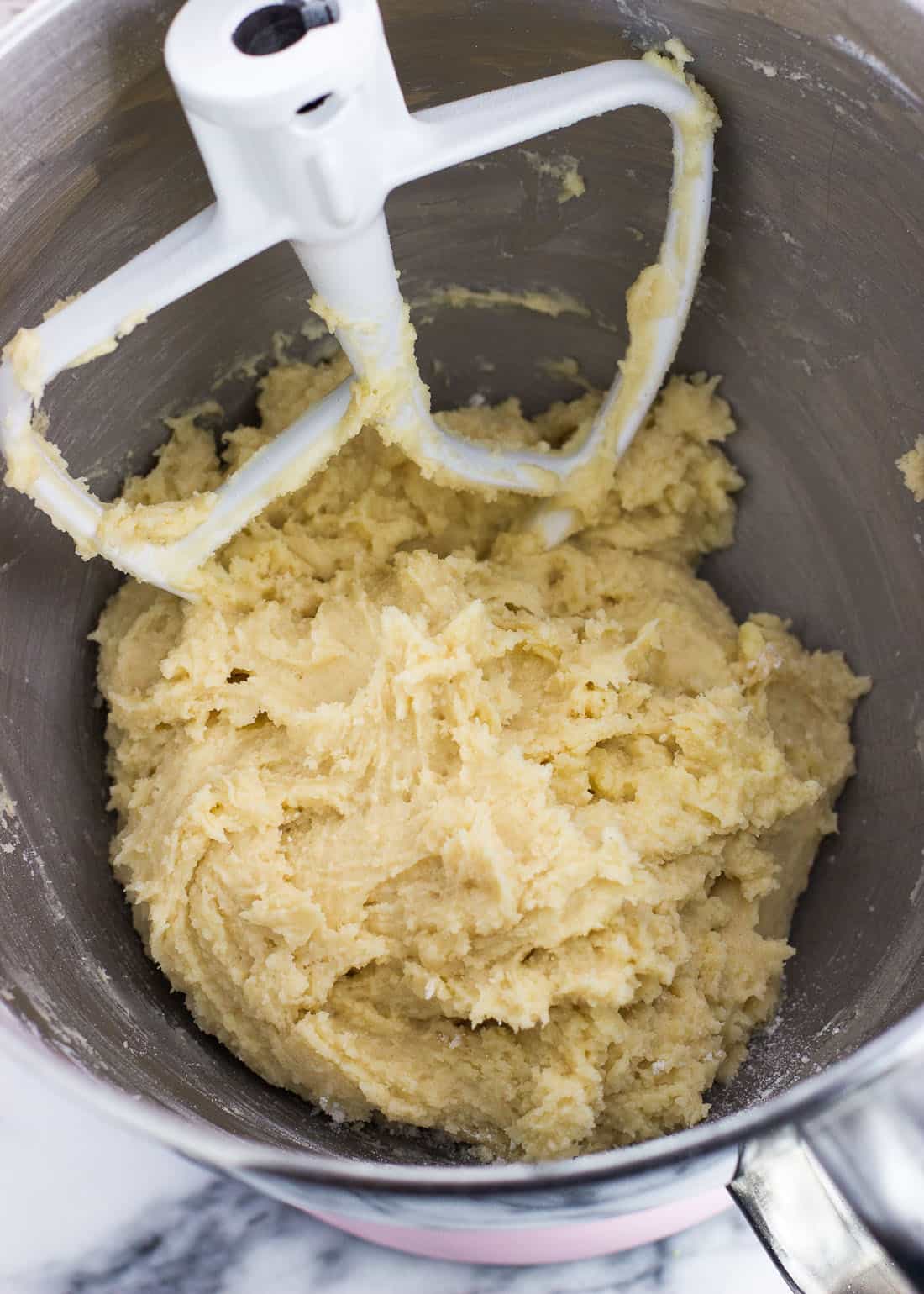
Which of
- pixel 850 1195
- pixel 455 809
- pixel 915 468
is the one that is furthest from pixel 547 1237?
pixel 915 468

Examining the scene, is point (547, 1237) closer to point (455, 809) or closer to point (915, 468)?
point (455, 809)

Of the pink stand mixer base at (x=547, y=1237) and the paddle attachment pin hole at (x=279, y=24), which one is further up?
the paddle attachment pin hole at (x=279, y=24)

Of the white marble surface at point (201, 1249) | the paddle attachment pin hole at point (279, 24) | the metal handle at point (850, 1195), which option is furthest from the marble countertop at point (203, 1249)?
the paddle attachment pin hole at point (279, 24)

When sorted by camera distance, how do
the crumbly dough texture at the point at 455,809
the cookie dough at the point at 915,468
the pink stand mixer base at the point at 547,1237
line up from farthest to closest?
the cookie dough at the point at 915,468 → the crumbly dough texture at the point at 455,809 → the pink stand mixer base at the point at 547,1237

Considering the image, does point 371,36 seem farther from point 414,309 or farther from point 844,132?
point 414,309

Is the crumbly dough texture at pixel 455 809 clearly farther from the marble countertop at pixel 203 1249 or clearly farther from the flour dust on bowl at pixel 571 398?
the marble countertop at pixel 203 1249

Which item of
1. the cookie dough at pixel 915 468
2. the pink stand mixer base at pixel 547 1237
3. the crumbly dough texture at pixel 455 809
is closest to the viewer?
the pink stand mixer base at pixel 547 1237

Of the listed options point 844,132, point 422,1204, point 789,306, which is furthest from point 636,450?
point 422,1204

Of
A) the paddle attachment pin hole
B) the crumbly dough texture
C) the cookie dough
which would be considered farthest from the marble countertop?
the paddle attachment pin hole
